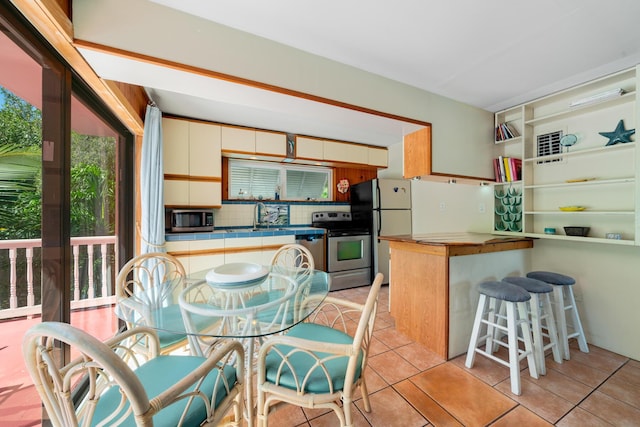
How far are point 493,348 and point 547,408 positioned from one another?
567 millimetres

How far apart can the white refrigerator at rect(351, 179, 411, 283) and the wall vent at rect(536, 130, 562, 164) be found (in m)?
1.83

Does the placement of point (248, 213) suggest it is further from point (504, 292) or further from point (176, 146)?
point (504, 292)

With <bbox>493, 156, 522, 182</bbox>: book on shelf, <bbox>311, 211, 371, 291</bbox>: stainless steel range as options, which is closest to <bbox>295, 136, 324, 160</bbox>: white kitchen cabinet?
<bbox>311, 211, 371, 291</bbox>: stainless steel range

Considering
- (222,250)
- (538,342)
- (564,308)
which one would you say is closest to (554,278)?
(564,308)

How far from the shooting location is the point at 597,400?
1.54 meters

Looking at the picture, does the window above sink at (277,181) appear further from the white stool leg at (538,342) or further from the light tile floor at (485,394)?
the white stool leg at (538,342)

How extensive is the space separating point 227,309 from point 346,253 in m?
2.63

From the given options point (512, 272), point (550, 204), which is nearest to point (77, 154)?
point (512, 272)

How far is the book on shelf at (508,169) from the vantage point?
259cm

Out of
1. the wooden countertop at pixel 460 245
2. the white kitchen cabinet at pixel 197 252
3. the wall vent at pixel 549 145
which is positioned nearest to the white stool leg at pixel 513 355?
the wooden countertop at pixel 460 245

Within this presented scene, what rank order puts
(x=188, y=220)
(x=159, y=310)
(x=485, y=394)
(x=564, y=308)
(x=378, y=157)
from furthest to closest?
(x=378, y=157), (x=188, y=220), (x=564, y=308), (x=485, y=394), (x=159, y=310)

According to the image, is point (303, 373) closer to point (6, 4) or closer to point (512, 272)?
point (6, 4)

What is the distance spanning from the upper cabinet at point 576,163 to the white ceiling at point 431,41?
0.81 feet

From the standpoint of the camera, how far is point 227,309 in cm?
134
